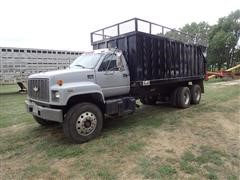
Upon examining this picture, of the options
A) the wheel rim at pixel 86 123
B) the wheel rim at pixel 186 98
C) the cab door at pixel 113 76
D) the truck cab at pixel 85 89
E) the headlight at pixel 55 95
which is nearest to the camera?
the headlight at pixel 55 95

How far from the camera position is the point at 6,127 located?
639 centimetres

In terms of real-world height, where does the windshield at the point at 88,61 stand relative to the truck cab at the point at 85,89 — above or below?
above

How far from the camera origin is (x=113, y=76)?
237 inches

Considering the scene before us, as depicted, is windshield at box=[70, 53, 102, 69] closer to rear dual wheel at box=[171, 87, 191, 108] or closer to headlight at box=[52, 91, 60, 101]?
headlight at box=[52, 91, 60, 101]

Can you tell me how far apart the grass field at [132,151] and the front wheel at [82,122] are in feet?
0.65

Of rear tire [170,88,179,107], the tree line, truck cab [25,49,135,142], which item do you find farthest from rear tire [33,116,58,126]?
the tree line

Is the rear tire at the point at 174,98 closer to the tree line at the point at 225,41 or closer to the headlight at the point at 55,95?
the headlight at the point at 55,95

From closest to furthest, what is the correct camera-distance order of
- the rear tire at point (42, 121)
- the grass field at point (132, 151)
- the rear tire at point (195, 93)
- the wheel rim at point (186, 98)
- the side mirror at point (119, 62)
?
the grass field at point (132, 151)
the side mirror at point (119, 62)
the rear tire at point (42, 121)
the wheel rim at point (186, 98)
the rear tire at point (195, 93)

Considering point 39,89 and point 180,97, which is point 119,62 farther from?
point 180,97

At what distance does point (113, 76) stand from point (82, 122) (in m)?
1.66

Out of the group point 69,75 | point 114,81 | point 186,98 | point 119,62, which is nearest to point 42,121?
point 69,75

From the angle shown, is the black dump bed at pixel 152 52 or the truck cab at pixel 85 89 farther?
the black dump bed at pixel 152 52

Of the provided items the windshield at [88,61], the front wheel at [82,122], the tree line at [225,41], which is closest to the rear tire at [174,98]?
the windshield at [88,61]

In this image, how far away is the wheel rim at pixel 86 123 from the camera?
498 cm
